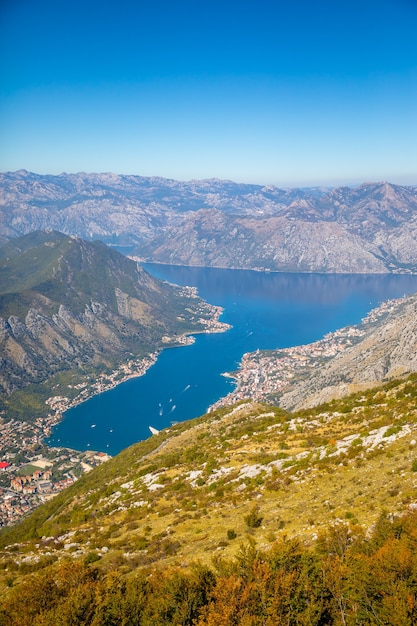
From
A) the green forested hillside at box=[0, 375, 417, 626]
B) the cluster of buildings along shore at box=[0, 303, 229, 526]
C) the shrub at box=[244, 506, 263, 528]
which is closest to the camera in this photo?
the green forested hillside at box=[0, 375, 417, 626]

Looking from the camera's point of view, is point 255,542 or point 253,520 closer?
point 255,542

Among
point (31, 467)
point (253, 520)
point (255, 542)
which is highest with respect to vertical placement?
point (255, 542)

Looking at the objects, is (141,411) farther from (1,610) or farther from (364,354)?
(1,610)

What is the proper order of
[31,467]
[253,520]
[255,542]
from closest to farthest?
1. [255,542]
2. [253,520]
3. [31,467]

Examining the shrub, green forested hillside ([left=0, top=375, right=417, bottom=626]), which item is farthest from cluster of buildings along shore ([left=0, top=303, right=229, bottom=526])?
the shrub

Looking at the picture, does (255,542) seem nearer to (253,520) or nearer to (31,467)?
(253,520)

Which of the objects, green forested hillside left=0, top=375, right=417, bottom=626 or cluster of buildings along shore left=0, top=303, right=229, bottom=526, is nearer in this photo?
green forested hillside left=0, top=375, right=417, bottom=626

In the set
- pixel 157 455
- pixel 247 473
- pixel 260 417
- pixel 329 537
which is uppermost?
pixel 329 537

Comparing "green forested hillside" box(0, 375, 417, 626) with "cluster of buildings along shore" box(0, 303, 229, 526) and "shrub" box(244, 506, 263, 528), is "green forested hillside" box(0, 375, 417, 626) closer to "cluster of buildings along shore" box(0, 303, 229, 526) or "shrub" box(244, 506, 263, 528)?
"shrub" box(244, 506, 263, 528)

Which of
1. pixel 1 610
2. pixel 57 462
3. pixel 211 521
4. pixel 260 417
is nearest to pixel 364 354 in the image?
pixel 260 417

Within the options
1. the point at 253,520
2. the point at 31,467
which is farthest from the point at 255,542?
the point at 31,467

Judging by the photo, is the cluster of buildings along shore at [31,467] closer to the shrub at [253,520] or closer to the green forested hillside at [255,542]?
the green forested hillside at [255,542]
